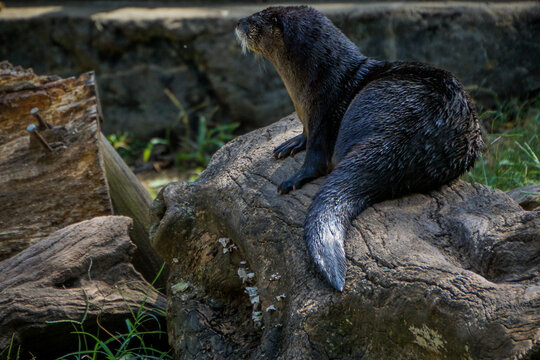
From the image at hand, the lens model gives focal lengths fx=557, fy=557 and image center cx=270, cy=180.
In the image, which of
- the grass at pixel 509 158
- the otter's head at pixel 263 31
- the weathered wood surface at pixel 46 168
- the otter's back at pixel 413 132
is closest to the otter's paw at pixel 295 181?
the otter's back at pixel 413 132

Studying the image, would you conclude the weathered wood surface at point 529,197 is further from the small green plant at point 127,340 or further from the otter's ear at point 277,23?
the small green plant at point 127,340

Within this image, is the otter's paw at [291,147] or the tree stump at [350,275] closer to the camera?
the tree stump at [350,275]

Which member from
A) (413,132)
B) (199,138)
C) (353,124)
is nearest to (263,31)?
(353,124)

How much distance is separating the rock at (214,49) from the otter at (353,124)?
2.41 metres

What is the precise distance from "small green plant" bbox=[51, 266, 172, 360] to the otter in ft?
2.60

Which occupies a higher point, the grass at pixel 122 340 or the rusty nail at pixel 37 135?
the rusty nail at pixel 37 135

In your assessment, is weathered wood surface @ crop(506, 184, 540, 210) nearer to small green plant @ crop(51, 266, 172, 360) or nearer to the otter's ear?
the otter's ear

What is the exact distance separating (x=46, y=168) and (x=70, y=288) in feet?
2.49

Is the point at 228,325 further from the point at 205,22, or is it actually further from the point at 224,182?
the point at 205,22

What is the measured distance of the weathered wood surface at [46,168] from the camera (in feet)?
8.64

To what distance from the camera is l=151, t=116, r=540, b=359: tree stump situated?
4.58 ft

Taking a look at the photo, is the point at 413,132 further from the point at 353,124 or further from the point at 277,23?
the point at 277,23

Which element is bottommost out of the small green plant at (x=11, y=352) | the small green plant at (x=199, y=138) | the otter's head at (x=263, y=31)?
the small green plant at (x=199, y=138)

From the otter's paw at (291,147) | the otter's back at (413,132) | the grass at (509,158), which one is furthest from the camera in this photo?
the grass at (509,158)
